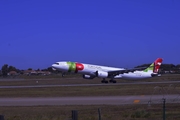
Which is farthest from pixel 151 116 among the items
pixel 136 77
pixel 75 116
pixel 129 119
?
pixel 136 77

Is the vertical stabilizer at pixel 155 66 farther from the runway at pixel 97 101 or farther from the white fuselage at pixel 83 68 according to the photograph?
the runway at pixel 97 101

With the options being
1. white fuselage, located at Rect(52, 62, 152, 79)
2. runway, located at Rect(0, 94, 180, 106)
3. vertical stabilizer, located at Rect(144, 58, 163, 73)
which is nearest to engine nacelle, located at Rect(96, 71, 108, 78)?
white fuselage, located at Rect(52, 62, 152, 79)

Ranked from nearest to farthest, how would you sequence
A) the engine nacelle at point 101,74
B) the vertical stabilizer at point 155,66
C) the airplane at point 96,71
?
the airplane at point 96,71 → the engine nacelle at point 101,74 → the vertical stabilizer at point 155,66

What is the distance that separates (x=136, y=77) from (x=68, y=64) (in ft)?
47.1

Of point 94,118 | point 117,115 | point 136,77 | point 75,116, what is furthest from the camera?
point 136,77

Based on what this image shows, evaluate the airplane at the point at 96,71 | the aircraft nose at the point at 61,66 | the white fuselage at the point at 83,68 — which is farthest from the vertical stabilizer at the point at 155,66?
the aircraft nose at the point at 61,66

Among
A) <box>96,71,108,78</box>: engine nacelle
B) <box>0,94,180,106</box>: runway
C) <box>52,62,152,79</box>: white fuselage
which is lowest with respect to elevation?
<box>0,94,180,106</box>: runway

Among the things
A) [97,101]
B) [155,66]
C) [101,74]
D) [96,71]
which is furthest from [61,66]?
[97,101]

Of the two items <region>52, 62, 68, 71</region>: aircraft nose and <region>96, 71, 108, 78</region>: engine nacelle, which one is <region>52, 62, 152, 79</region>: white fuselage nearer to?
<region>52, 62, 68, 71</region>: aircraft nose

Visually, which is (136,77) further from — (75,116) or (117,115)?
(75,116)

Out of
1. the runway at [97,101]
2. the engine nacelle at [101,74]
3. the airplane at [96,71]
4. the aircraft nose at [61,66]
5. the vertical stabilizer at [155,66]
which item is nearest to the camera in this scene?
the runway at [97,101]

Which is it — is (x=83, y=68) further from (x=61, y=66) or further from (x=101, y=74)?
(x=61, y=66)

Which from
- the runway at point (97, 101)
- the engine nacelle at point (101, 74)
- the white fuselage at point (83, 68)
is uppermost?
the white fuselage at point (83, 68)

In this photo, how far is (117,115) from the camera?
20.3 m
